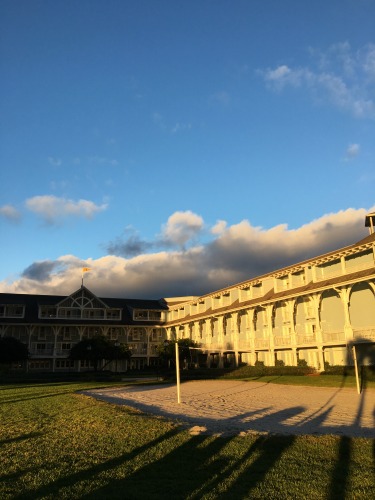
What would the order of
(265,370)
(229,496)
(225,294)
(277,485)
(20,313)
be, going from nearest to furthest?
(229,496), (277,485), (265,370), (225,294), (20,313)

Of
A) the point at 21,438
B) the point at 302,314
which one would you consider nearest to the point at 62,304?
the point at 302,314

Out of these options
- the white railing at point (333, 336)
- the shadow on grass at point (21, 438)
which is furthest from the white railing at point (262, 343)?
the shadow on grass at point (21, 438)

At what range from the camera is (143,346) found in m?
65.2

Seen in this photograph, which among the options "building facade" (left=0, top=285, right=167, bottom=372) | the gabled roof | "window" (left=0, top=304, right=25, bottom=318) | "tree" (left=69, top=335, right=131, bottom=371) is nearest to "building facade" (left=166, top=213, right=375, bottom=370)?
"tree" (left=69, top=335, right=131, bottom=371)

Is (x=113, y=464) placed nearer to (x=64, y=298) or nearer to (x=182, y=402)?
(x=182, y=402)

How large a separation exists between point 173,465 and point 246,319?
43265 mm

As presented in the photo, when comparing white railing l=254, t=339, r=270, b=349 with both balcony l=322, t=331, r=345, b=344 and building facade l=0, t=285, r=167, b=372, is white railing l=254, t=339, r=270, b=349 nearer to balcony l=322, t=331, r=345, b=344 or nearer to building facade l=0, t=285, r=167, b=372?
balcony l=322, t=331, r=345, b=344

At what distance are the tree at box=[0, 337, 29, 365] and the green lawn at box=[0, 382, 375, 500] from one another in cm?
4079

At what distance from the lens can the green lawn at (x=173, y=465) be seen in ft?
20.4

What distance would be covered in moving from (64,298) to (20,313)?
646 cm

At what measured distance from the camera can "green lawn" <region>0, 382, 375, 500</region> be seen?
620 centimetres

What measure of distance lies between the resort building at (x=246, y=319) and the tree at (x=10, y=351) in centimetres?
751

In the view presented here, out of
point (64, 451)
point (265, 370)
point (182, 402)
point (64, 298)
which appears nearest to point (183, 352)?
point (265, 370)

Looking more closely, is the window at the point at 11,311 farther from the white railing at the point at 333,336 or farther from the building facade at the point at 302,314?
the white railing at the point at 333,336
